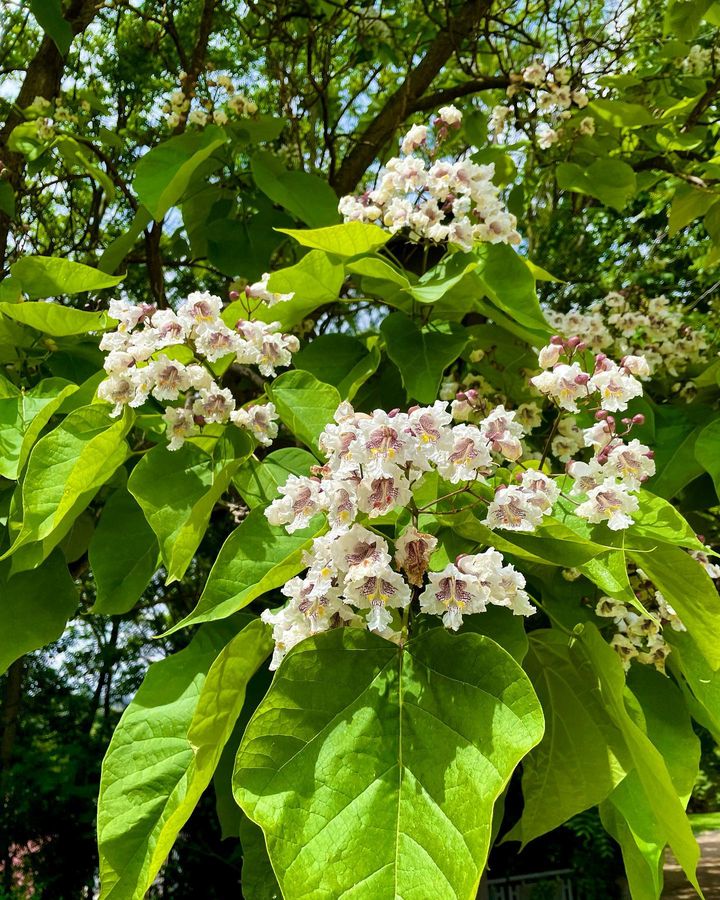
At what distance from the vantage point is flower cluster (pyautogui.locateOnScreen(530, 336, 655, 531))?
0.82 meters

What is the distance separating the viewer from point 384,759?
2.11 feet

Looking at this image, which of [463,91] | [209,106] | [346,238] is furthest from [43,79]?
[346,238]

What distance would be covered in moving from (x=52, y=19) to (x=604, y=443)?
Answer: 3.31ft

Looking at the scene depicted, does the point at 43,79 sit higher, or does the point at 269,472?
the point at 43,79

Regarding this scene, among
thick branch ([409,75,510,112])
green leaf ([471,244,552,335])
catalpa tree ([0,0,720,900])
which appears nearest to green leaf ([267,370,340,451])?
catalpa tree ([0,0,720,900])

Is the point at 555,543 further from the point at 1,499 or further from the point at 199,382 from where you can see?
the point at 1,499

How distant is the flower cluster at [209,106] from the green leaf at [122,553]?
1014mm

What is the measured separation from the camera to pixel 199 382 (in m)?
0.96

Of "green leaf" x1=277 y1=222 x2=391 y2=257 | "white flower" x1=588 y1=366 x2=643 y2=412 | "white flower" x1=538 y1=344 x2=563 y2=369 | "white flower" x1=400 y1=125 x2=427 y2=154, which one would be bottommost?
"white flower" x1=588 y1=366 x2=643 y2=412

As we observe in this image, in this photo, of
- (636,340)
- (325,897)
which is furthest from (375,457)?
(636,340)

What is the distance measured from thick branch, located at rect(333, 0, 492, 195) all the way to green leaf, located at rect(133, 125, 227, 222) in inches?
26.2

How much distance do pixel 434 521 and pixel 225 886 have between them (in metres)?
3.47

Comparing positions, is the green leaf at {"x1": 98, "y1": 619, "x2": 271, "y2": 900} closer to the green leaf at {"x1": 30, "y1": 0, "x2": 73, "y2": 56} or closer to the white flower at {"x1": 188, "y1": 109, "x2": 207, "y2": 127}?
the green leaf at {"x1": 30, "y1": 0, "x2": 73, "y2": 56}

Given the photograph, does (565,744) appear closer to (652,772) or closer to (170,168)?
(652,772)
